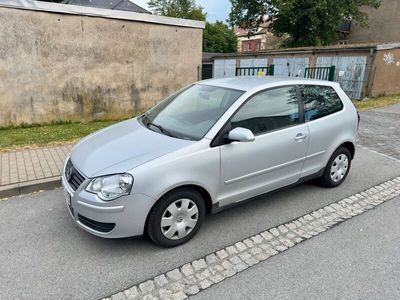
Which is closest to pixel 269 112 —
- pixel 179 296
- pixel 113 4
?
pixel 179 296

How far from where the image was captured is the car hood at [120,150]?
2.78 metres

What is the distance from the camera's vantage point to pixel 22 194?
163 inches

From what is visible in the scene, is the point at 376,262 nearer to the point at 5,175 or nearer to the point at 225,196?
the point at 225,196

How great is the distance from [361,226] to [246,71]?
14978 mm

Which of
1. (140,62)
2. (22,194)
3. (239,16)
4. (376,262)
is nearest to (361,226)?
(376,262)

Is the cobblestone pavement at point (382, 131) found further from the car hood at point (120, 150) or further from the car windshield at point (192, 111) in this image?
the car hood at point (120, 150)

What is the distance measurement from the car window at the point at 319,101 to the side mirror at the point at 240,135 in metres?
1.16

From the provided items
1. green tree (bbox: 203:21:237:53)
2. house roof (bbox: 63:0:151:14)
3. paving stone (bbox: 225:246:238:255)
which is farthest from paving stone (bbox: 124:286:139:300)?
green tree (bbox: 203:21:237:53)

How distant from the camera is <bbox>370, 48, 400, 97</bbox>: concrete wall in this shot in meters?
13.1

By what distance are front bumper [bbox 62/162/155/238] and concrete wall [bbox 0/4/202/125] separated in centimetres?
622

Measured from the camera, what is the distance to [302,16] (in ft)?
80.2

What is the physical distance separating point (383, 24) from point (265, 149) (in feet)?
98.4

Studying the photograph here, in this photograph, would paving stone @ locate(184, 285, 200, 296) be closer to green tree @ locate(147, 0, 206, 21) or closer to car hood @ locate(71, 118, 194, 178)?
car hood @ locate(71, 118, 194, 178)

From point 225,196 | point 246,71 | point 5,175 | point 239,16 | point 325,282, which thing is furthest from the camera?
point 239,16
